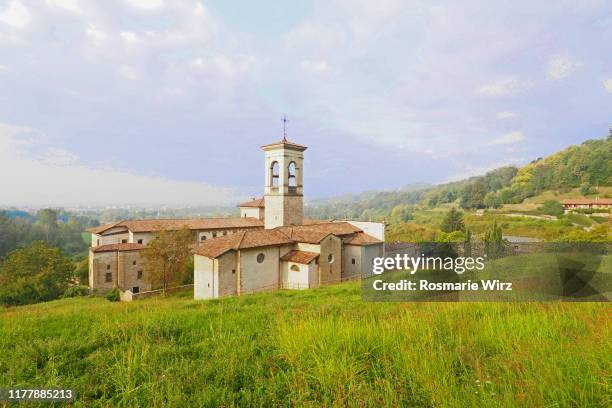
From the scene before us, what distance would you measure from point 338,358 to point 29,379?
3.70 metres

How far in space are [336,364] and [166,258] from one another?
24278mm

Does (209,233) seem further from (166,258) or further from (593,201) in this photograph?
(593,201)

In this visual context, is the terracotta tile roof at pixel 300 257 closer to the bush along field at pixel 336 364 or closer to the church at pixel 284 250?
the church at pixel 284 250

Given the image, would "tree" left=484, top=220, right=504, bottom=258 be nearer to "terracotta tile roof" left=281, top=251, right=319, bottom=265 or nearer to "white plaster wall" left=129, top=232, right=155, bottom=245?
"terracotta tile roof" left=281, top=251, right=319, bottom=265

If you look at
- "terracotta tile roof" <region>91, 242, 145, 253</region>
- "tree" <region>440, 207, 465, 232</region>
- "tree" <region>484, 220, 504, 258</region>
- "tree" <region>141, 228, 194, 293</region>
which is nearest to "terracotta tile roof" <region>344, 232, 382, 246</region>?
"tree" <region>484, 220, 504, 258</region>

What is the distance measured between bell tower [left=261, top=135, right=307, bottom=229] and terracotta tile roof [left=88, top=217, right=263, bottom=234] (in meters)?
10.8

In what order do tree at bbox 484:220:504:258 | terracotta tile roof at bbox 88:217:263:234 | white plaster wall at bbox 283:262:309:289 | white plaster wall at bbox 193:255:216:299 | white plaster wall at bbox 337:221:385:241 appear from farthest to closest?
terracotta tile roof at bbox 88:217:263:234 → white plaster wall at bbox 337:221:385:241 → white plaster wall at bbox 283:262:309:289 → white plaster wall at bbox 193:255:216:299 → tree at bbox 484:220:504:258

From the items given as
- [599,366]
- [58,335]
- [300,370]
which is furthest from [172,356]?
[599,366]

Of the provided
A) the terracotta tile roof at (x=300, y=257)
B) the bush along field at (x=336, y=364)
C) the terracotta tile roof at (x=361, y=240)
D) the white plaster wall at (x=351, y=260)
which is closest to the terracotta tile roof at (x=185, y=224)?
the terracotta tile roof at (x=300, y=257)

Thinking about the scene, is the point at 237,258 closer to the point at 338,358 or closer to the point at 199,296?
the point at 199,296

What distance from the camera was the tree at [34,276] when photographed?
26266 millimetres

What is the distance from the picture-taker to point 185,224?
32719 millimetres

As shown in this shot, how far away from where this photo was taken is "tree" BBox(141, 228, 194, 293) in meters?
24.0

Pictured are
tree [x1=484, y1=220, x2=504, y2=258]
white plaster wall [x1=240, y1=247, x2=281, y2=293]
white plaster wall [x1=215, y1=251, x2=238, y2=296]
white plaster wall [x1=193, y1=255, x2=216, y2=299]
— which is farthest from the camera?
white plaster wall [x1=240, y1=247, x2=281, y2=293]
